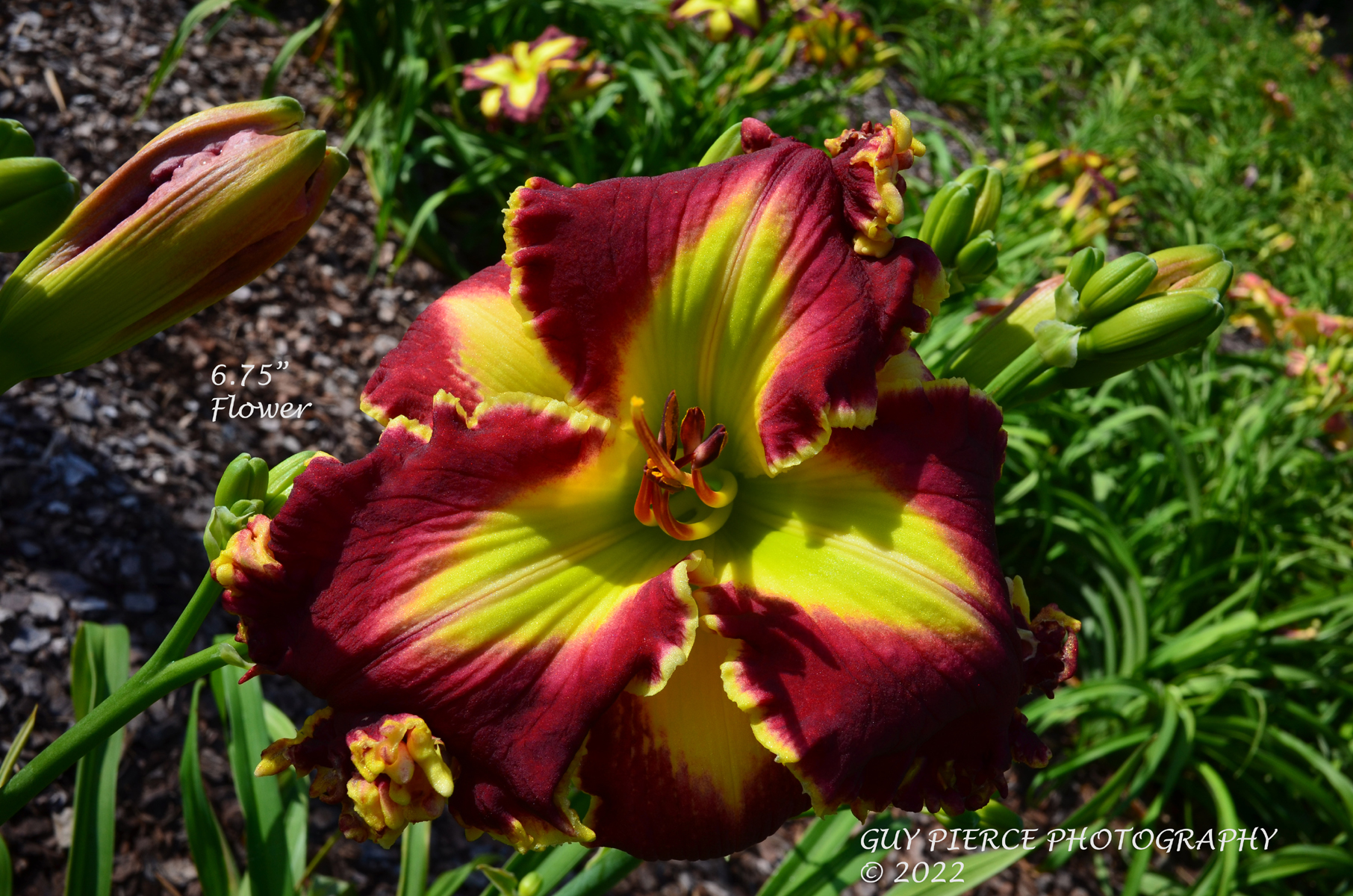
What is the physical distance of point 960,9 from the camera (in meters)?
5.81

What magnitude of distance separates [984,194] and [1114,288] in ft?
0.64

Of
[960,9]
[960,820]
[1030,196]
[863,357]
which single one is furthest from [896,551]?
[960,9]

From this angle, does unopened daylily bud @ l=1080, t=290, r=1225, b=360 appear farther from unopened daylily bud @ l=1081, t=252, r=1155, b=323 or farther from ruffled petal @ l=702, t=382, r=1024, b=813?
ruffled petal @ l=702, t=382, r=1024, b=813

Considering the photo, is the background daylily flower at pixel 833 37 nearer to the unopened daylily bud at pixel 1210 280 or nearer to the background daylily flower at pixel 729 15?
the background daylily flower at pixel 729 15

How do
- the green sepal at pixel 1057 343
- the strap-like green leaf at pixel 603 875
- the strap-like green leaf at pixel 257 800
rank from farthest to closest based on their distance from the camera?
the strap-like green leaf at pixel 257 800 < the strap-like green leaf at pixel 603 875 < the green sepal at pixel 1057 343

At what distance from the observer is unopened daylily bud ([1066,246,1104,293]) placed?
0.97 meters

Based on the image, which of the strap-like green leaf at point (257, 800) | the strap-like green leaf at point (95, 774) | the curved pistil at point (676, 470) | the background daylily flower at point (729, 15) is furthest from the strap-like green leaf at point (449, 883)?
the background daylily flower at point (729, 15)

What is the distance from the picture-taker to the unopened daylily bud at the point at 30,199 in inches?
27.9

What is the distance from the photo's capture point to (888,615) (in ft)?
2.43

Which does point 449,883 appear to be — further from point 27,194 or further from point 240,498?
point 27,194

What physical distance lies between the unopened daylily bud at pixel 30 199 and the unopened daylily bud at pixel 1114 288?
1004 mm

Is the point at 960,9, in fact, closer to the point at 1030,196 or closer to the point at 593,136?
the point at 1030,196

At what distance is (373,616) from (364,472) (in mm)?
114

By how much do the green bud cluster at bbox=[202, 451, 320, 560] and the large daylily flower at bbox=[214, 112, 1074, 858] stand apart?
0.33 feet
